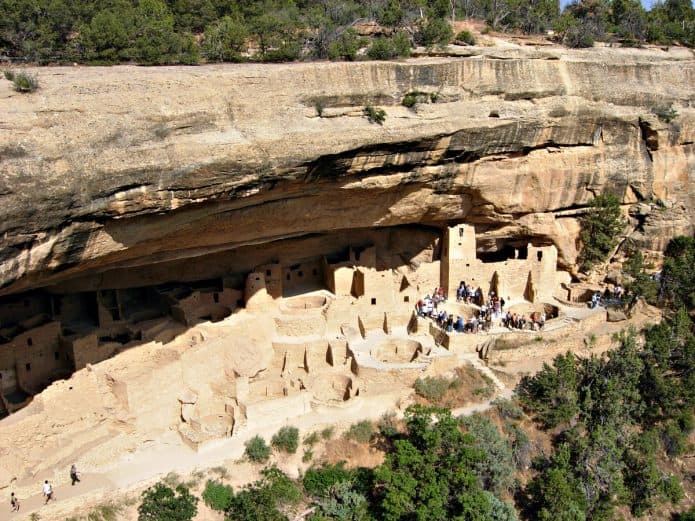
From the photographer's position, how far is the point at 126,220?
40.5ft

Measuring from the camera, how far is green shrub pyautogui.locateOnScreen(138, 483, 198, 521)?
1313cm

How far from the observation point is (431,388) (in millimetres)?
16297

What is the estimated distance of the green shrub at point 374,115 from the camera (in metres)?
14.2

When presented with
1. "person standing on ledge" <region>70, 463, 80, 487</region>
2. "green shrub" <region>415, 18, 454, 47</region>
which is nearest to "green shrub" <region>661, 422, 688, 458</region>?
"green shrub" <region>415, 18, 454, 47</region>

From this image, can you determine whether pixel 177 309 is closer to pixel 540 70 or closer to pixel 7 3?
pixel 7 3

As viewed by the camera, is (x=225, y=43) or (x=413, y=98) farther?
(x=225, y=43)

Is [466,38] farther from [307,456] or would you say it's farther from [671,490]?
[671,490]

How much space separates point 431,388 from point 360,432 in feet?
6.69

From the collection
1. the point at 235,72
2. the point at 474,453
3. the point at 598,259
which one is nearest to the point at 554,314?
the point at 598,259

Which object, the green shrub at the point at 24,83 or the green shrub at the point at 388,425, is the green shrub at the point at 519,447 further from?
the green shrub at the point at 24,83

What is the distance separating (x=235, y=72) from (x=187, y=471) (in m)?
8.05

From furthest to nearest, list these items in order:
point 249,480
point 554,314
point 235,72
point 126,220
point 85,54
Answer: point 554,314
point 85,54
point 249,480
point 235,72
point 126,220

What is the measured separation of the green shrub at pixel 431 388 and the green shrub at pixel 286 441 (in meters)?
3.11

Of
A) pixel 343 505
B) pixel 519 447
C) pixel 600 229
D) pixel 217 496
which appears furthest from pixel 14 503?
pixel 600 229
